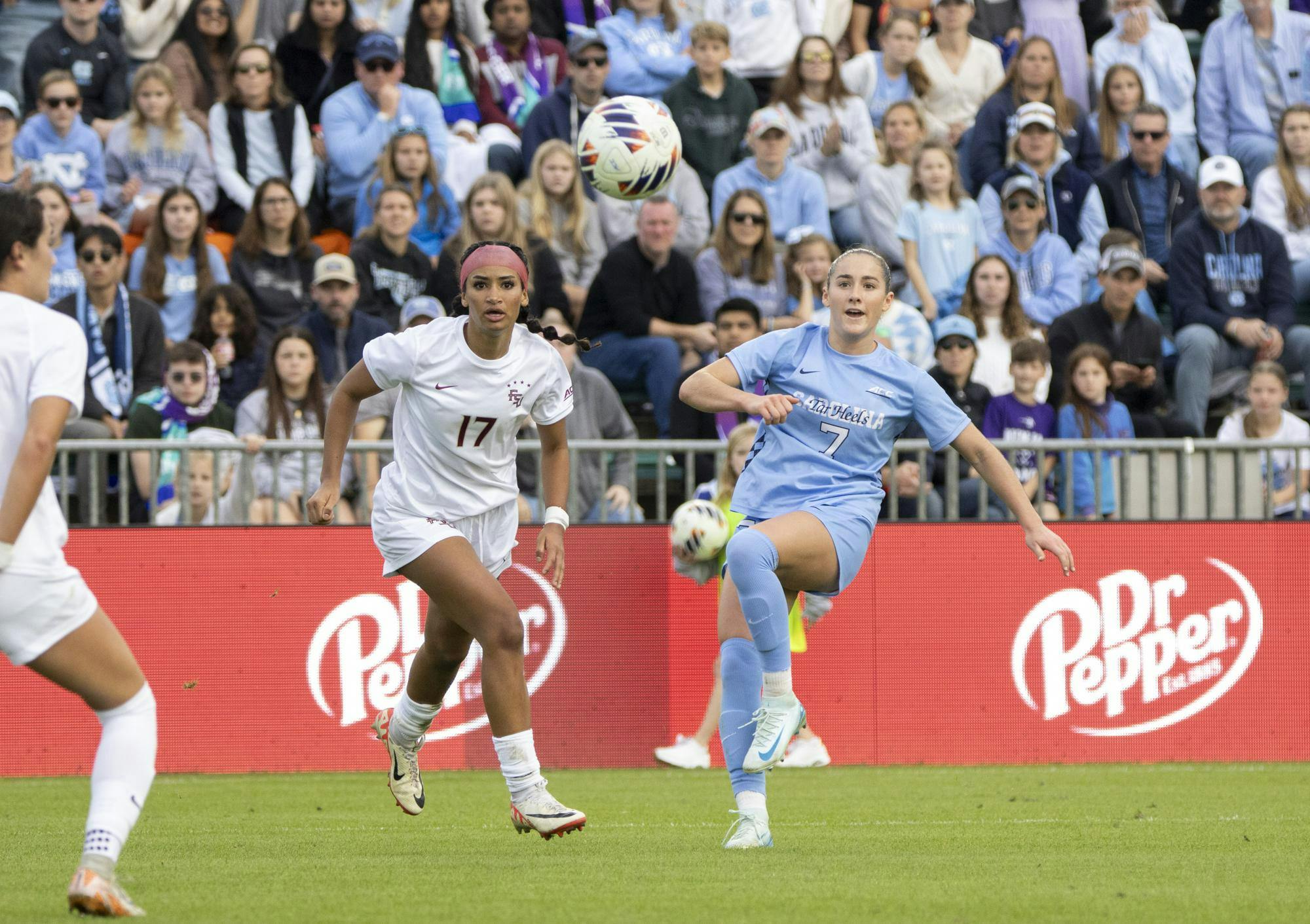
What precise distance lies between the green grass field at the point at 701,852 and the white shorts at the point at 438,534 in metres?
1.16

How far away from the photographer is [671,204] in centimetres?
1427

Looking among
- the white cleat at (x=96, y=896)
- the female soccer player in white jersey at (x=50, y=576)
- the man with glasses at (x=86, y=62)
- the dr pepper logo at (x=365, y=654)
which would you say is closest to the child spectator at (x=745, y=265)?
the dr pepper logo at (x=365, y=654)

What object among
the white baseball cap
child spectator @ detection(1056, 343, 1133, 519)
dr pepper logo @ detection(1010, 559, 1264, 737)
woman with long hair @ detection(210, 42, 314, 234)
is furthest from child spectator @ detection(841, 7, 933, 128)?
dr pepper logo @ detection(1010, 559, 1264, 737)

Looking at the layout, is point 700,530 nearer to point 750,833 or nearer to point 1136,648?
point 1136,648

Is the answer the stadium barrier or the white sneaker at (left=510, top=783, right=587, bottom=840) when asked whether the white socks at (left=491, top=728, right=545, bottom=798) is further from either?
the stadium barrier

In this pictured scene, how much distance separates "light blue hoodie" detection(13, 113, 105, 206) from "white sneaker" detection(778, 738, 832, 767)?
7.15m

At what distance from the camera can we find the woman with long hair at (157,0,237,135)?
16.0 m

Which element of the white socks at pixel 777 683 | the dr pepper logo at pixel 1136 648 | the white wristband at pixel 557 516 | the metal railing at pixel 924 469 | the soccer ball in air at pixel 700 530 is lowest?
the dr pepper logo at pixel 1136 648

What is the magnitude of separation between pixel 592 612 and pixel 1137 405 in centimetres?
475

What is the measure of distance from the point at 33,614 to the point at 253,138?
412 inches

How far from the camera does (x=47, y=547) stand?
5.39 m

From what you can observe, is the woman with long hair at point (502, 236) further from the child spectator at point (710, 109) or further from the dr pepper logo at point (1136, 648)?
the dr pepper logo at point (1136, 648)

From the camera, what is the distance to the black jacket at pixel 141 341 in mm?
12969

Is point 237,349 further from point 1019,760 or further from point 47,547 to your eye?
point 47,547
